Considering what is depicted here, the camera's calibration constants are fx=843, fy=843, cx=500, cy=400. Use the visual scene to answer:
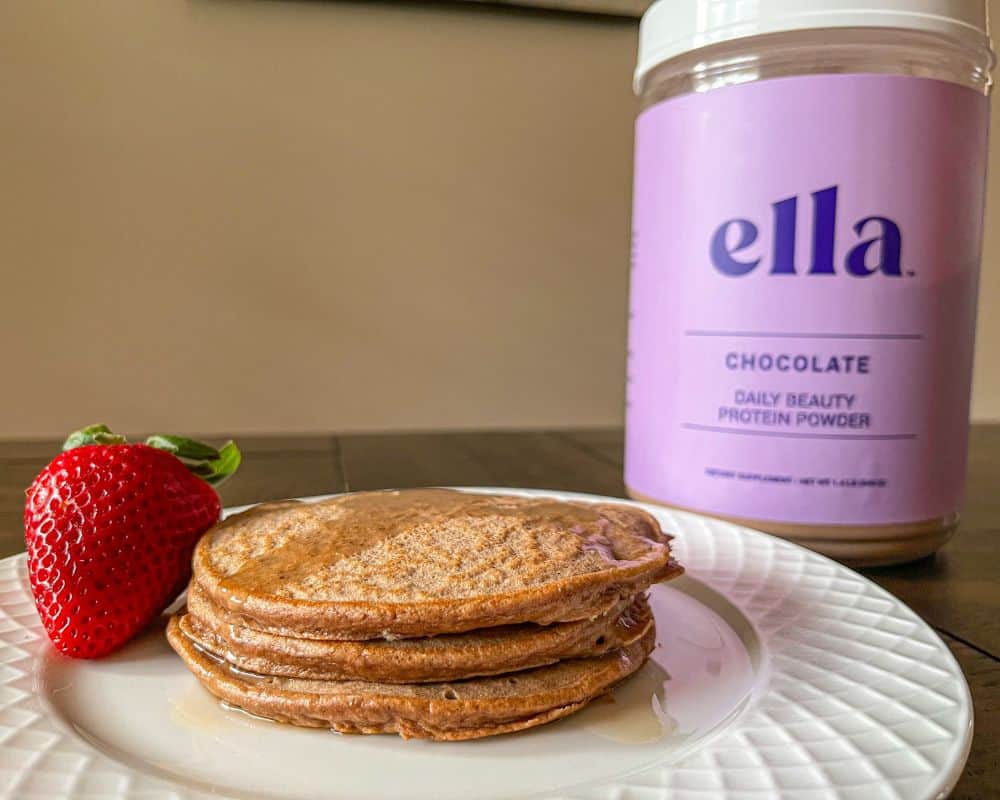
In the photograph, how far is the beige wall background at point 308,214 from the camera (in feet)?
4.92

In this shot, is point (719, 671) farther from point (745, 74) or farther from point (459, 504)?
point (745, 74)

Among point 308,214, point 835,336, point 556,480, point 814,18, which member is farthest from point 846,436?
point 308,214

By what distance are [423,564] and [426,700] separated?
73mm

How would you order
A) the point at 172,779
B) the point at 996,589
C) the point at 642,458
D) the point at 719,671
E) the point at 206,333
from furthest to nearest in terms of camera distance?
1. the point at 206,333
2. the point at 642,458
3. the point at 996,589
4. the point at 719,671
5. the point at 172,779

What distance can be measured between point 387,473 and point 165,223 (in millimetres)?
788

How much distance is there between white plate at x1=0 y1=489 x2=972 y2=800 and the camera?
334 millimetres

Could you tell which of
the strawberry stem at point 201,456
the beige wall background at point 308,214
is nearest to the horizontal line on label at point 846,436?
the strawberry stem at point 201,456

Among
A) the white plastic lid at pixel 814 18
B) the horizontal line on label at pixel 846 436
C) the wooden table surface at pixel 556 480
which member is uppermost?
the white plastic lid at pixel 814 18

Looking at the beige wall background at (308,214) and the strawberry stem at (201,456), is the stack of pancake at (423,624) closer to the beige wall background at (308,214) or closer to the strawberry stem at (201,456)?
the strawberry stem at (201,456)

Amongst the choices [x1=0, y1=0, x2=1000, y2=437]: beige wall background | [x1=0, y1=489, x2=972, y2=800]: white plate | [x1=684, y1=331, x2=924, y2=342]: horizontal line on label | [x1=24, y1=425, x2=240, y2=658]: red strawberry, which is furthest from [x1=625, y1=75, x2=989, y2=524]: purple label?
[x1=0, y1=0, x2=1000, y2=437]: beige wall background

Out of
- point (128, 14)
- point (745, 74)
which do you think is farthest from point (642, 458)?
point (128, 14)

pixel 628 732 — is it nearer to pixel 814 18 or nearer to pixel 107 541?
pixel 107 541

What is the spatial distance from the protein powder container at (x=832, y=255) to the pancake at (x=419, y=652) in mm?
283

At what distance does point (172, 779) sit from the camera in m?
0.37
